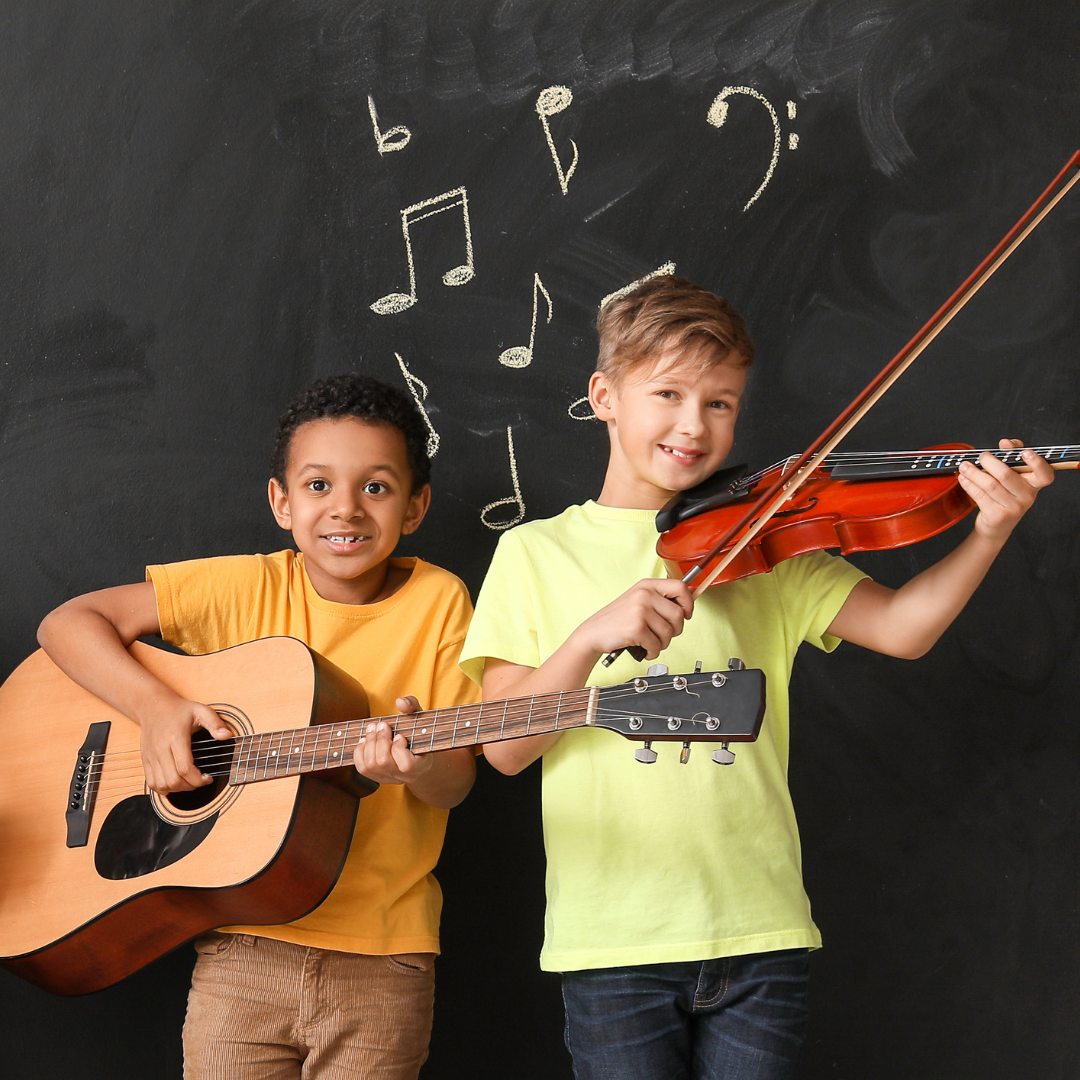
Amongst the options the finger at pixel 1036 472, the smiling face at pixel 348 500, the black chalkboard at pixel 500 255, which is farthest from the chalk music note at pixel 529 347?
the finger at pixel 1036 472

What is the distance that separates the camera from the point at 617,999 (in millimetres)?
1125

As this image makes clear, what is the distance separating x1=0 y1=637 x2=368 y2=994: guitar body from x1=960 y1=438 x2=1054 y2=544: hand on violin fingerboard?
2.67 feet

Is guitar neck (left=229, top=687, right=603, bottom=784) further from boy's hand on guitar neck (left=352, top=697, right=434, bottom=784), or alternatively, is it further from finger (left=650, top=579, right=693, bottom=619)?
finger (left=650, top=579, right=693, bottom=619)

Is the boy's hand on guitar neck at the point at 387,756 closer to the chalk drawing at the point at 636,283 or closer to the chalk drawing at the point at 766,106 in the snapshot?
the chalk drawing at the point at 636,283

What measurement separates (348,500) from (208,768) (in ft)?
1.33

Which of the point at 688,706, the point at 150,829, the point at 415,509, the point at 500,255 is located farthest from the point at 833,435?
the point at 150,829

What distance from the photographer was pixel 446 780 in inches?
52.0

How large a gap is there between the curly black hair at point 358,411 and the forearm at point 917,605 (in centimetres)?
66

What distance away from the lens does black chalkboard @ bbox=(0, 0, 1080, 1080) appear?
5.24ft

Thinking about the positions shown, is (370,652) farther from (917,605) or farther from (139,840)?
(917,605)

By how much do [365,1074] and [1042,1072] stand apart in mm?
1051

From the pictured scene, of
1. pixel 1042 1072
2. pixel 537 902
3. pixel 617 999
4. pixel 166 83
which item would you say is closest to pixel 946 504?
pixel 617 999

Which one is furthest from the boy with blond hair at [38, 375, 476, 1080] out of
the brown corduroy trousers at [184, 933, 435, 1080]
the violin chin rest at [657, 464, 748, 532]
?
the violin chin rest at [657, 464, 748, 532]

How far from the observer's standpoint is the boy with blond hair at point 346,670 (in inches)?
50.6
